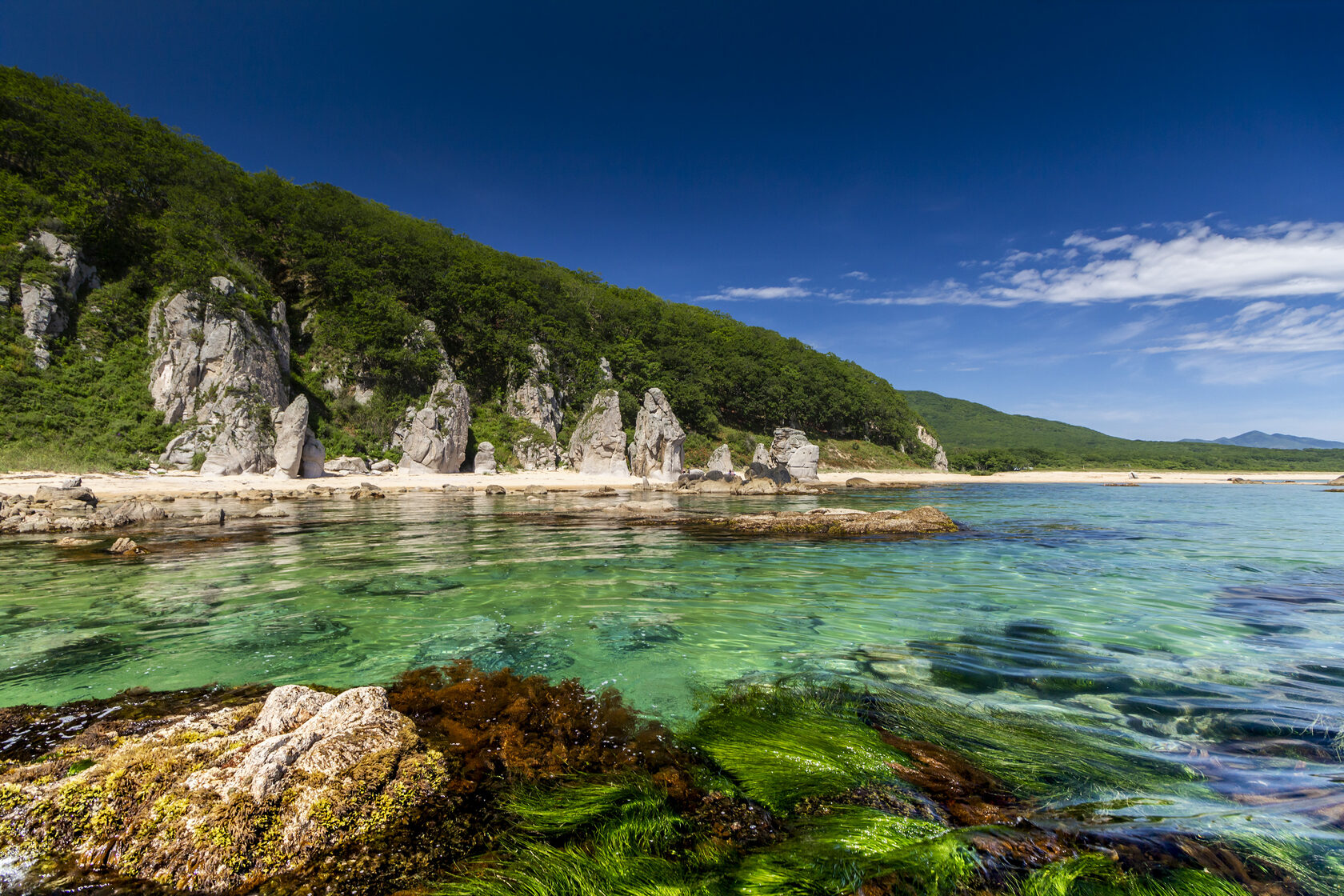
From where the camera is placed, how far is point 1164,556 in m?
12.7

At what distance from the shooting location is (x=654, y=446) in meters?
47.8

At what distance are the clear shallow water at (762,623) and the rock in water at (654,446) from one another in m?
33.1

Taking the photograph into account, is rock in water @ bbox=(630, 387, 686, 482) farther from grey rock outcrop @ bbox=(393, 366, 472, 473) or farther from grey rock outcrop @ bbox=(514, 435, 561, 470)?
grey rock outcrop @ bbox=(393, 366, 472, 473)

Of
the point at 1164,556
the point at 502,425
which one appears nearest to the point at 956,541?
the point at 1164,556

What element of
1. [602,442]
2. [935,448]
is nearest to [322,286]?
[602,442]

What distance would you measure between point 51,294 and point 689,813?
162 ft

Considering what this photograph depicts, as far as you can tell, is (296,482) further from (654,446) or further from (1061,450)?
(1061,450)

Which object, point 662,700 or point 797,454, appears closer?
point 662,700

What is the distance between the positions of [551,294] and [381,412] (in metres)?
27.8

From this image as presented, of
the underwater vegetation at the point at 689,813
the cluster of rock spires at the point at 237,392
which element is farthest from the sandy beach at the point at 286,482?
the underwater vegetation at the point at 689,813

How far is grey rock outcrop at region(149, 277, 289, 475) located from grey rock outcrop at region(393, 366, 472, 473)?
8568 millimetres

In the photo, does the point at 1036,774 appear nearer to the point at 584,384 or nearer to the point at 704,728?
the point at 704,728

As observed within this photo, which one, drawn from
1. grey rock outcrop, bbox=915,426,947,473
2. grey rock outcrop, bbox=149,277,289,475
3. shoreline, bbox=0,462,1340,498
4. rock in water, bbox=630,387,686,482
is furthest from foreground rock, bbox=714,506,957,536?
grey rock outcrop, bbox=915,426,947,473

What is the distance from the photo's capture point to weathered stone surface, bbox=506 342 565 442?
2014 inches
